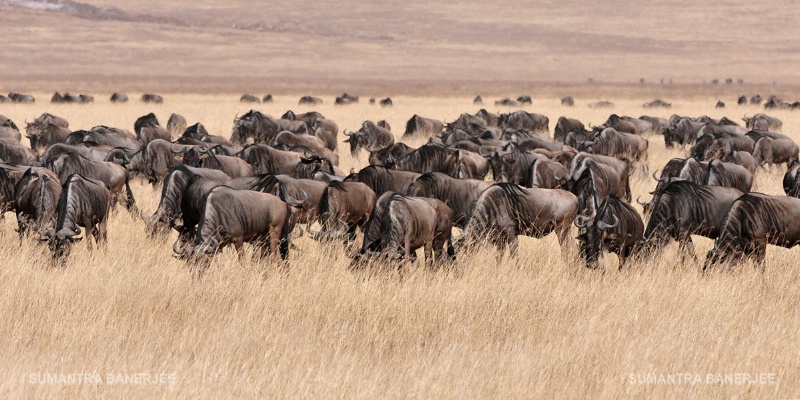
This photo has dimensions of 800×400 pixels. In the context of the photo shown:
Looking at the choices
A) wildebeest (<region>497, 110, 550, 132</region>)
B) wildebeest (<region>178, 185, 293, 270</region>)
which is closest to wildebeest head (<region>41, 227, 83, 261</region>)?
wildebeest (<region>178, 185, 293, 270</region>)

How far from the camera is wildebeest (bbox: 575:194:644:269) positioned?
977 cm

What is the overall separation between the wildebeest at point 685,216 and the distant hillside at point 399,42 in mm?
92732

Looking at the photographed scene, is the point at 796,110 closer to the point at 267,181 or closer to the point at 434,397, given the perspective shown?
the point at 267,181

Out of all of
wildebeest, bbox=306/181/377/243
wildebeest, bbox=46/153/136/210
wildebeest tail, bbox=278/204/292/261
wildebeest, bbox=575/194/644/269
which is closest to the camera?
wildebeest, bbox=575/194/644/269

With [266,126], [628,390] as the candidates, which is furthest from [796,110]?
[628,390]

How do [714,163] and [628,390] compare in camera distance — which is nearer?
[628,390]

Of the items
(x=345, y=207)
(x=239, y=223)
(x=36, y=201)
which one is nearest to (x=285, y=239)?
(x=239, y=223)

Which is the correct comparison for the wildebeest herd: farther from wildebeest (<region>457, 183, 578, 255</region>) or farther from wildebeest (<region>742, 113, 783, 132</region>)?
Result: wildebeest (<region>742, 113, 783, 132</region>)

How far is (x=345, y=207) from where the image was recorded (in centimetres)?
1084

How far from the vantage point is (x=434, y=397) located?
639 centimetres

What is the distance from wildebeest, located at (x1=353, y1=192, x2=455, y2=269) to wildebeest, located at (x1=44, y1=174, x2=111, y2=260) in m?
2.95

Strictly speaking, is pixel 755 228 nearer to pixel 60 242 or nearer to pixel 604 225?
pixel 604 225

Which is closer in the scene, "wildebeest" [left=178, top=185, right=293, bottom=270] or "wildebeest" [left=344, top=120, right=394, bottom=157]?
"wildebeest" [left=178, top=185, right=293, bottom=270]

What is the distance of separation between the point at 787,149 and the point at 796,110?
27.7 meters
